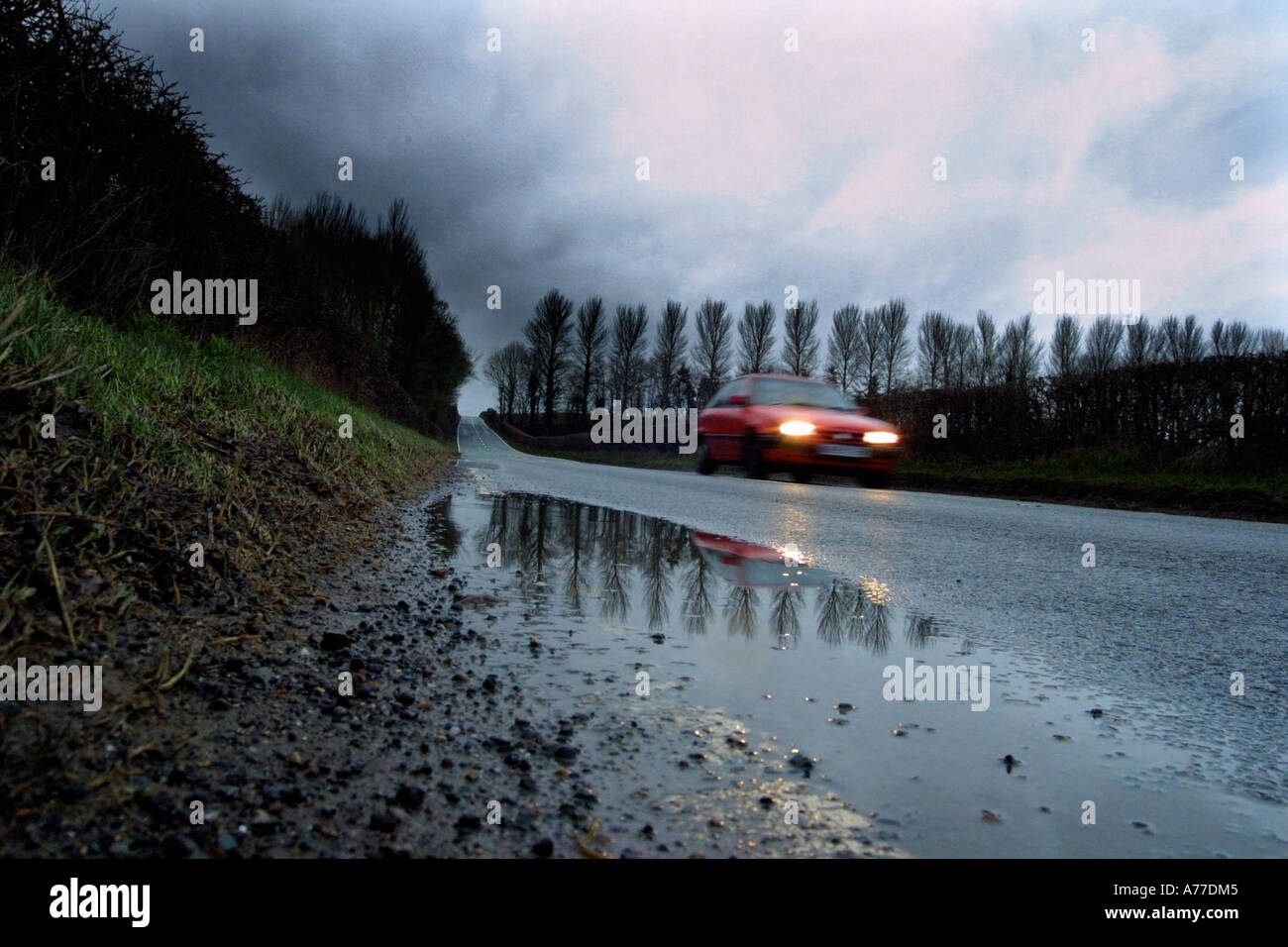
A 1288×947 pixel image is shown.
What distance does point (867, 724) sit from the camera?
6.61 feet

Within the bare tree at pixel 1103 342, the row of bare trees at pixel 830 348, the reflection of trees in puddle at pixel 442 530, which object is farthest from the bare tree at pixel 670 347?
the reflection of trees in puddle at pixel 442 530

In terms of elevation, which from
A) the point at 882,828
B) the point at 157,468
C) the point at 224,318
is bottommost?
the point at 882,828

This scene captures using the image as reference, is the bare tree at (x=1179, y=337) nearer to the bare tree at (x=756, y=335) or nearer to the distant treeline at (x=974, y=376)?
the distant treeline at (x=974, y=376)

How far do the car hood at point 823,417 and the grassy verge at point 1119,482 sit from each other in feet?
19.2

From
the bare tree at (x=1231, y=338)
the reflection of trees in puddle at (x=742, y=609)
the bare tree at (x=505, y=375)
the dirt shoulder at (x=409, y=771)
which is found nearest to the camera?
the dirt shoulder at (x=409, y=771)

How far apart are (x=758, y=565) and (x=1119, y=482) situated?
11.4 meters

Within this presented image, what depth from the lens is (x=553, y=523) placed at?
22.6 ft

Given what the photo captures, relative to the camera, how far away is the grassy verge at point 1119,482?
11.1 meters

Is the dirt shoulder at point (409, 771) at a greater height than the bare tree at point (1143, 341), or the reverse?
the bare tree at point (1143, 341)

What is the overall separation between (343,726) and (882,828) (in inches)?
50.3

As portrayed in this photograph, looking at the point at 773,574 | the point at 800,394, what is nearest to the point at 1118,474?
the point at 800,394

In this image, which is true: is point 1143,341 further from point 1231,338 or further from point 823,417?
point 823,417

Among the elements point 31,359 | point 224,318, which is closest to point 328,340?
point 224,318

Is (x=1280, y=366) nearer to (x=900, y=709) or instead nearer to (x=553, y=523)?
(x=553, y=523)
